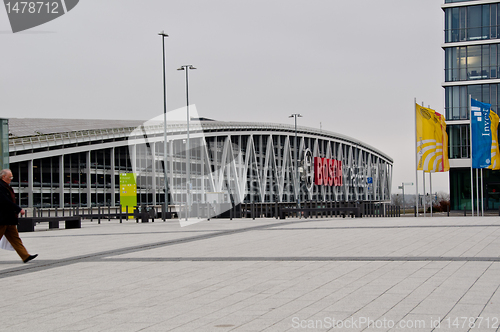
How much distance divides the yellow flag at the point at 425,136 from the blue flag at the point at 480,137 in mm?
2148

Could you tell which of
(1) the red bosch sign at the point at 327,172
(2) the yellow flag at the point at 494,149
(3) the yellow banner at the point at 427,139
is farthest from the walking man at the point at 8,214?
(1) the red bosch sign at the point at 327,172

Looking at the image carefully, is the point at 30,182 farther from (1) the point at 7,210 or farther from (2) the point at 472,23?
(1) the point at 7,210

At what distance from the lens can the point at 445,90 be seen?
Answer: 44750mm

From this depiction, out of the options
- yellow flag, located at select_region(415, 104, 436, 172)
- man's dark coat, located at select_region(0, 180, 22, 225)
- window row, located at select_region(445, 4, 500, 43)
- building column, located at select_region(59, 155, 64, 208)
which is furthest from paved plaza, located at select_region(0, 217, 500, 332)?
A: building column, located at select_region(59, 155, 64, 208)

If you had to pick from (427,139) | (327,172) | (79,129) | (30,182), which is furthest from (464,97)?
(327,172)

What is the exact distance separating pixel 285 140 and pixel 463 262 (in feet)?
239

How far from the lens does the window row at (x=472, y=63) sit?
43.4 m

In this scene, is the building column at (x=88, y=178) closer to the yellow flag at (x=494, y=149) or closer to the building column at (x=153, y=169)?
the building column at (x=153, y=169)

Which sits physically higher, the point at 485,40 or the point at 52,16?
the point at 485,40

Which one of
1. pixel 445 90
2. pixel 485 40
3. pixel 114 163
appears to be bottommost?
pixel 114 163

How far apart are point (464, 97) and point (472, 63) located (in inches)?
107

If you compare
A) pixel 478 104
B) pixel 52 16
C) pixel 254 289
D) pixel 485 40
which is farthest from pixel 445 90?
pixel 254 289

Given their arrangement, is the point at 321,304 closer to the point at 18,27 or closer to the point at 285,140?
the point at 18,27

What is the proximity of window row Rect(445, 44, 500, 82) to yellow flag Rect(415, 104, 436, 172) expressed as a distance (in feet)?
53.8
